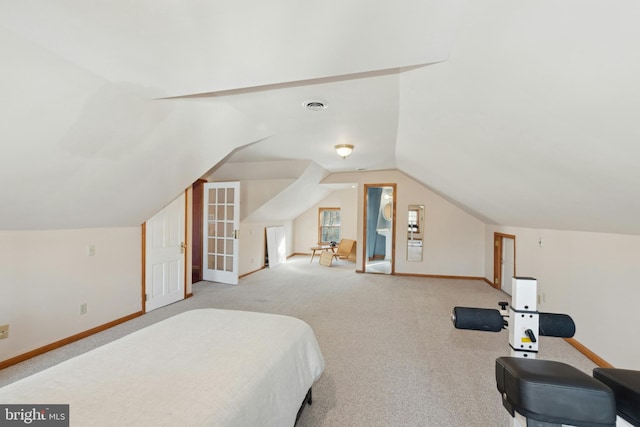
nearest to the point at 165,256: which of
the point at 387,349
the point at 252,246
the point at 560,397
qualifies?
the point at 252,246

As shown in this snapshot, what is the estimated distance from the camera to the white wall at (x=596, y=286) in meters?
2.21

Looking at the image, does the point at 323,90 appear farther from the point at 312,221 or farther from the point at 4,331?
the point at 312,221

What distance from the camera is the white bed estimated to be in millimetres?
997

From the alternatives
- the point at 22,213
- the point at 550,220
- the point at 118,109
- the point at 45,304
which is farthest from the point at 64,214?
the point at 550,220

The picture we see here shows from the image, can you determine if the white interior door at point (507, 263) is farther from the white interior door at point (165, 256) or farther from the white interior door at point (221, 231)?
the white interior door at point (165, 256)

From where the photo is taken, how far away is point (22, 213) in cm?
231

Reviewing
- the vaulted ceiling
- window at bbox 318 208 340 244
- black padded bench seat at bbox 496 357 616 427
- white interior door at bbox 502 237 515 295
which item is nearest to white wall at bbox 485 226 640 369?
the vaulted ceiling

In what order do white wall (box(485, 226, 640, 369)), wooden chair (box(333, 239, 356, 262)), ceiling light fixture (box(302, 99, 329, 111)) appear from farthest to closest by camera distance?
wooden chair (box(333, 239, 356, 262)), ceiling light fixture (box(302, 99, 329, 111)), white wall (box(485, 226, 640, 369))

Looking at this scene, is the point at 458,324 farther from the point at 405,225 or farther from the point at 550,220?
the point at 405,225

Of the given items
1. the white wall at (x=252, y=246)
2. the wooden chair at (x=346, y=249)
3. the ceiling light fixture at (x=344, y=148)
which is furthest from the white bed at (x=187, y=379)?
the wooden chair at (x=346, y=249)

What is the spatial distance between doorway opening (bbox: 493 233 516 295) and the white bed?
4.31 metres

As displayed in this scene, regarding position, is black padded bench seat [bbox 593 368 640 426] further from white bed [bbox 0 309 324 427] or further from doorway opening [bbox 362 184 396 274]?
doorway opening [bbox 362 184 396 274]

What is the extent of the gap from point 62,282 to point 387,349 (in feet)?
10.8

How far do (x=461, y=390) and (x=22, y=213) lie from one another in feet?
12.5
